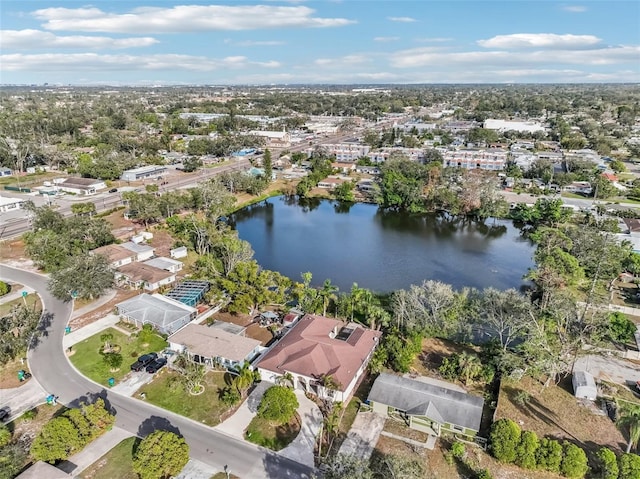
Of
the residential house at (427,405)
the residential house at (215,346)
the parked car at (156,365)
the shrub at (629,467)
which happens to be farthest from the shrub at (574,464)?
the parked car at (156,365)

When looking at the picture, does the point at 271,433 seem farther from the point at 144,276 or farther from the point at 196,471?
the point at 144,276

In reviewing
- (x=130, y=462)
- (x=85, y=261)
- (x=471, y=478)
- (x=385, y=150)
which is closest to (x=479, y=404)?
(x=471, y=478)

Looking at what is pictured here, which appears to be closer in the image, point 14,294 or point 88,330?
point 88,330

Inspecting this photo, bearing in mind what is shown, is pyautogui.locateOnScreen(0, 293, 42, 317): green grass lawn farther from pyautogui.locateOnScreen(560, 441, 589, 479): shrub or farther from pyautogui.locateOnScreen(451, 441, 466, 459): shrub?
pyautogui.locateOnScreen(560, 441, 589, 479): shrub

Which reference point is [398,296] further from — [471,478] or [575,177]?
[575,177]

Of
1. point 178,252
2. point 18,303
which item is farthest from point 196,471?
point 178,252
